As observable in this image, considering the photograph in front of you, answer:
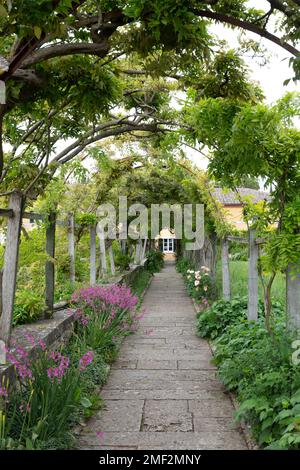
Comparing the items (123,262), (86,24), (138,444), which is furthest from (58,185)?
(123,262)

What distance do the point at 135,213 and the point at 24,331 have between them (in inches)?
423

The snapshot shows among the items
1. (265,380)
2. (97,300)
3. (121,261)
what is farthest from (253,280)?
(121,261)

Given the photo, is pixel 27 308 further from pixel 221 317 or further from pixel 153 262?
pixel 153 262

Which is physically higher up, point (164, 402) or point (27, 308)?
point (27, 308)

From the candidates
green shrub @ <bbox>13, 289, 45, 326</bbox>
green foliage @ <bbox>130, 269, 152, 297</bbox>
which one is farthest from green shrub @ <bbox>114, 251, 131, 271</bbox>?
green shrub @ <bbox>13, 289, 45, 326</bbox>

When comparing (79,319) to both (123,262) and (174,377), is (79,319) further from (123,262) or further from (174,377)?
(123,262)

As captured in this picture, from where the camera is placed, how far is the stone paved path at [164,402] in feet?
12.4

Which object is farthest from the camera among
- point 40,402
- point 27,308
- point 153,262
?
point 153,262

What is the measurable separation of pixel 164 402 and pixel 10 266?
76.6 inches

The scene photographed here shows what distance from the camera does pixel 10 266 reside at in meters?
4.44

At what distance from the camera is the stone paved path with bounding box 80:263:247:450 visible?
377 centimetres

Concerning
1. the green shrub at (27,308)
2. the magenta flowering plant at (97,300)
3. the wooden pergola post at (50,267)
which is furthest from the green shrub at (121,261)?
the green shrub at (27,308)
